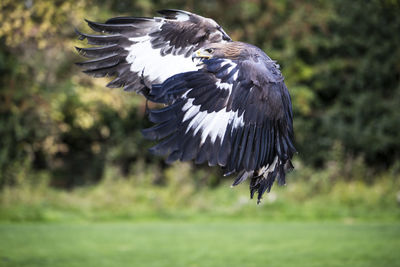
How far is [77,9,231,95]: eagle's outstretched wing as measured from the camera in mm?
4375

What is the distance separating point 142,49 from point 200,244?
15.0 ft

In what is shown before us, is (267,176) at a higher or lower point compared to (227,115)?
lower

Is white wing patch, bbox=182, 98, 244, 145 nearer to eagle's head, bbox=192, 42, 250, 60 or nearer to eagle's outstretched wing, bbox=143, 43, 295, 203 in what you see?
eagle's outstretched wing, bbox=143, 43, 295, 203

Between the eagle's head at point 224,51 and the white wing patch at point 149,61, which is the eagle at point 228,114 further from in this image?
the white wing patch at point 149,61

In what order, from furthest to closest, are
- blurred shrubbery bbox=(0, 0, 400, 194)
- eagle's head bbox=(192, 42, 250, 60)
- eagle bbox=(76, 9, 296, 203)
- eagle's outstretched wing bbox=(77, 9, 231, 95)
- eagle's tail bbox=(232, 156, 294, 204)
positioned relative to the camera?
blurred shrubbery bbox=(0, 0, 400, 194) → eagle's outstretched wing bbox=(77, 9, 231, 95) → eagle's tail bbox=(232, 156, 294, 204) → eagle's head bbox=(192, 42, 250, 60) → eagle bbox=(76, 9, 296, 203)

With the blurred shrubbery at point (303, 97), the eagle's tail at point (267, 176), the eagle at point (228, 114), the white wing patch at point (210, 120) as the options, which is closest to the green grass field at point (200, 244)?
the eagle's tail at point (267, 176)

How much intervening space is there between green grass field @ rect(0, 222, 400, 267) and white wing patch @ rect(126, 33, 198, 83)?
3.30m

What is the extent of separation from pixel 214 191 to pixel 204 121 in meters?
10.8

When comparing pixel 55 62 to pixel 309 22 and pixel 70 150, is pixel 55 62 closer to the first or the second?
pixel 70 150

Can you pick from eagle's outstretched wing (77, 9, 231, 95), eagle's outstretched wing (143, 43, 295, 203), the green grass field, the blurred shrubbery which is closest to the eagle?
eagle's outstretched wing (143, 43, 295, 203)

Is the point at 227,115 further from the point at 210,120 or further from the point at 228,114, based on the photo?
the point at 210,120

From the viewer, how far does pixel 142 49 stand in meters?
4.52

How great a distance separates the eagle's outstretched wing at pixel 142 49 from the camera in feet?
14.4

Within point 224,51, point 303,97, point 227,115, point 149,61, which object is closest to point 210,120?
point 227,115
